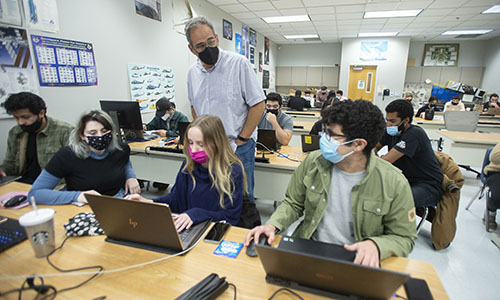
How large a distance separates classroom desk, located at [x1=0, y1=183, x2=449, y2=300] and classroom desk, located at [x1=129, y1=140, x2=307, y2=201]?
4.40ft

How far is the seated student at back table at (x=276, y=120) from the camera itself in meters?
2.80

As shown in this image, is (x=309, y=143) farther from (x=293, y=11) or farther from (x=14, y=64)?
(x=293, y=11)

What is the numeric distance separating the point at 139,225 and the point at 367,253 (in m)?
0.83

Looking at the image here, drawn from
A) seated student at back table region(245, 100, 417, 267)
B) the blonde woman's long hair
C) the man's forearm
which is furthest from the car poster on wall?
seated student at back table region(245, 100, 417, 267)

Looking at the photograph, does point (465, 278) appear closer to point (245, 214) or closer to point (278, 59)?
point (245, 214)

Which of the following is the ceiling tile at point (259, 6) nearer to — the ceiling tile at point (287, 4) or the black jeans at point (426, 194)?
the ceiling tile at point (287, 4)

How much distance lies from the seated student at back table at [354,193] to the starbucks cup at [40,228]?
71 centimetres

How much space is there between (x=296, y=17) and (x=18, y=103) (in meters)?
5.92

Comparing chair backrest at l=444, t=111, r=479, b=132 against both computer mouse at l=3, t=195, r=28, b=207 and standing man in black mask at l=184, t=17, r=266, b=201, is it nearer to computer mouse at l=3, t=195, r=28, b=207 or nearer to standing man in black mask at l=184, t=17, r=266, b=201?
standing man in black mask at l=184, t=17, r=266, b=201

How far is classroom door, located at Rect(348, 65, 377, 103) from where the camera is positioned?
8789 mm

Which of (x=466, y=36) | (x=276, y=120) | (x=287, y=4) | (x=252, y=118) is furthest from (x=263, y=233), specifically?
(x=466, y=36)

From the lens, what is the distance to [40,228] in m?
0.88

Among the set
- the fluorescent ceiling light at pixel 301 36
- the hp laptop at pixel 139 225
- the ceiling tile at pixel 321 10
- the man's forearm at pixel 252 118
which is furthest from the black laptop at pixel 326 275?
the fluorescent ceiling light at pixel 301 36

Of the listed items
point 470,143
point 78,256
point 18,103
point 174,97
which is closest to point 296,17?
point 174,97
